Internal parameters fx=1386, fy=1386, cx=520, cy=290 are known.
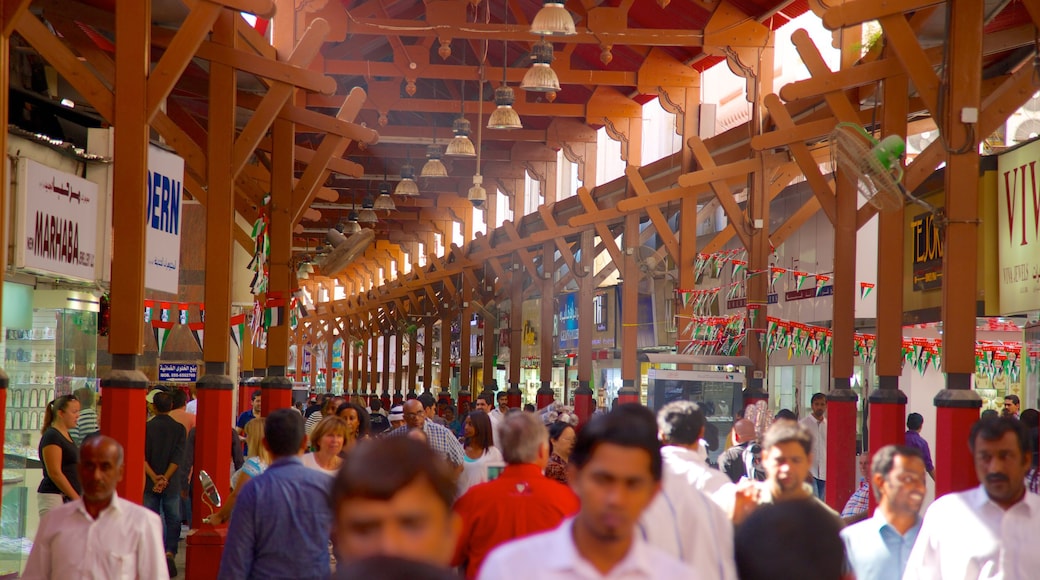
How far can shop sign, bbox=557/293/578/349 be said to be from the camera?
32.5 metres

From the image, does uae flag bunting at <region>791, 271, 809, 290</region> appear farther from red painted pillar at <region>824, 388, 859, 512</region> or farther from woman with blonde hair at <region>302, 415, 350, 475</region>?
woman with blonde hair at <region>302, 415, 350, 475</region>

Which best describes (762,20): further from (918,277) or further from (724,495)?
(724,495)

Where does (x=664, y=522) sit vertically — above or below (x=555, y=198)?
below

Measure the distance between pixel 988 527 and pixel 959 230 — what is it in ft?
14.9

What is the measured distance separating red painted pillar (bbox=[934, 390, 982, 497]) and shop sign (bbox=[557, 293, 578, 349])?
2274 centimetres

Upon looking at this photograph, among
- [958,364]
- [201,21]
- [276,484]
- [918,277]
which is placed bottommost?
[276,484]

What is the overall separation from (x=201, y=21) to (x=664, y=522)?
6.73 m

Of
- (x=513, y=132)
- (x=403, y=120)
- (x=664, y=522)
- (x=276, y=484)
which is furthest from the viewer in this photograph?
(x=403, y=120)

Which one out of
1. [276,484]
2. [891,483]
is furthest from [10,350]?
[891,483]

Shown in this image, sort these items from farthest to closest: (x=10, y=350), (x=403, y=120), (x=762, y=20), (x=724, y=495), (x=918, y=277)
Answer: (x=403, y=120) → (x=762, y=20) → (x=918, y=277) → (x=10, y=350) → (x=724, y=495)

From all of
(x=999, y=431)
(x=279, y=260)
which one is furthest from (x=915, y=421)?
(x=999, y=431)

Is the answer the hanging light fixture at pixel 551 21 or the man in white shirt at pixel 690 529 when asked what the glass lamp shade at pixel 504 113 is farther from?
the man in white shirt at pixel 690 529

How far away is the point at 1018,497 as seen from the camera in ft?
17.5

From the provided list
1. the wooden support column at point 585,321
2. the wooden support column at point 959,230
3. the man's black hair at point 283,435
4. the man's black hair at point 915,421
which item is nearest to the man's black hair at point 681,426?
the man's black hair at point 283,435
